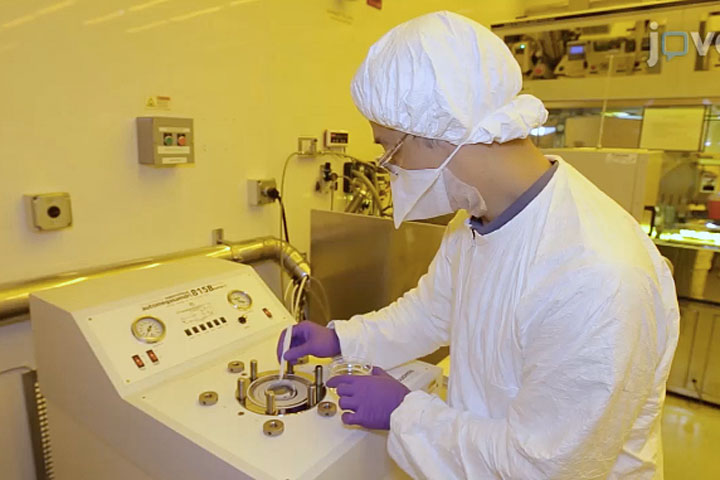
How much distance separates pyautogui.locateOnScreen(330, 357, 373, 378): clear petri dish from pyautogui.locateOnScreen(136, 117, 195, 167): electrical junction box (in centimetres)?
79

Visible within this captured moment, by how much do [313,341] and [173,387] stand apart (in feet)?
0.97

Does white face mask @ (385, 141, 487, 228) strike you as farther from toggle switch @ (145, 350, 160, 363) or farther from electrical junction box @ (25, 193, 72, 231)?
electrical junction box @ (25, 193, 72, 231)

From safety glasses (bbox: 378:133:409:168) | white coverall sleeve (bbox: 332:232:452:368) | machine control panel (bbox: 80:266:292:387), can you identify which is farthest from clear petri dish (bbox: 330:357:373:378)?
safety glasses (bbox: 378:133:409:168)

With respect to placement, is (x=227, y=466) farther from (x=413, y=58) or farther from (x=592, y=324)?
(x=413, y=58)

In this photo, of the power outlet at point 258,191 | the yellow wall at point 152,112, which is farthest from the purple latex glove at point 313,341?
the power outlet at point 258,191

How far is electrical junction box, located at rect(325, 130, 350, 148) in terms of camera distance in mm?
2059

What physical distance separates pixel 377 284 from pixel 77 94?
1.10 metres

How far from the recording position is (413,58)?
74cm

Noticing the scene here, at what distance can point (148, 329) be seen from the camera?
3.37 ft

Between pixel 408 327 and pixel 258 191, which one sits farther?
pixel 258 191

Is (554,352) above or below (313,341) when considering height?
above

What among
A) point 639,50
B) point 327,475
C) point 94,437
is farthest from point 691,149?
point 94,437

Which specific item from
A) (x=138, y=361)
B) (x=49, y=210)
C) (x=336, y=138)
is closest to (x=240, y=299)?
(x=138, y=361)

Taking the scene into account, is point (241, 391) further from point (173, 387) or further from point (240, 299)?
point (240, 299)
